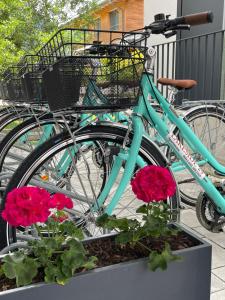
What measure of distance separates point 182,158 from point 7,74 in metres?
1.89

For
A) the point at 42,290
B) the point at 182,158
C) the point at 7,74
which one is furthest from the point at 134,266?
the point at 7,74

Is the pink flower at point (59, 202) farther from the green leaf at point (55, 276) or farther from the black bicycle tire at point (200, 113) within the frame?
the black bicycle tire at point (200, 113)

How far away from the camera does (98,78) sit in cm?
176

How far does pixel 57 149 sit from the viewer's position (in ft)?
6.17

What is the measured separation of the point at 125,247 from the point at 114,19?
15082mm

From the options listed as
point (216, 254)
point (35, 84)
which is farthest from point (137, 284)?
point (35, 84)

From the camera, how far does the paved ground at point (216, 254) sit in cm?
213

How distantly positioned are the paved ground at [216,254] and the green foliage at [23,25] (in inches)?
106

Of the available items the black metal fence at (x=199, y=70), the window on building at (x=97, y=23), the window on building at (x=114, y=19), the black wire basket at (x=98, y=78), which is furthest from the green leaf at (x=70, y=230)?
the window on building at (x=97, y=23)

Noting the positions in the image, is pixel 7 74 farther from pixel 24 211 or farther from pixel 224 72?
pixel 224 72

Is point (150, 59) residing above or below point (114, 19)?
below

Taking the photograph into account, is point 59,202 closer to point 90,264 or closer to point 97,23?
point 90,264

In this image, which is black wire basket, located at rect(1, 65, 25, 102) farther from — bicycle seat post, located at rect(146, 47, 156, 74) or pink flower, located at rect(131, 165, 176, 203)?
pink flower, located at rect(131, 165, 176, 203)

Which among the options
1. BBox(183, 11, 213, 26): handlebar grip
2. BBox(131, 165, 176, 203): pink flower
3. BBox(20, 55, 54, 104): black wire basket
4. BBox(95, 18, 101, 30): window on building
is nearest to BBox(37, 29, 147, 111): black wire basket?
BBox(183, 11, 213, 26): handlebar grip
